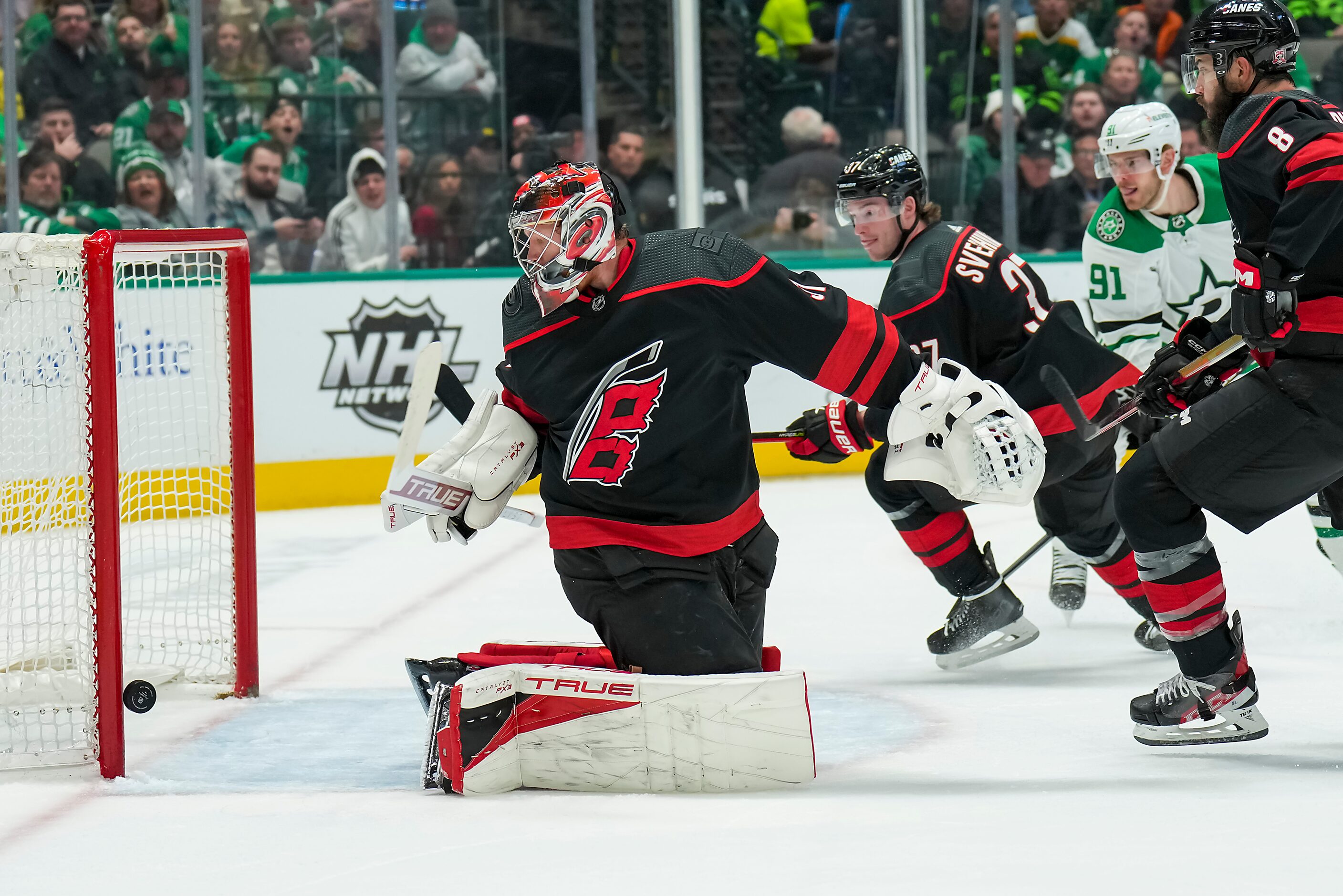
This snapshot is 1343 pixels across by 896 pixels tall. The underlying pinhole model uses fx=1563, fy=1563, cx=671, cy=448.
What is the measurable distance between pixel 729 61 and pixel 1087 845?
5.71 m

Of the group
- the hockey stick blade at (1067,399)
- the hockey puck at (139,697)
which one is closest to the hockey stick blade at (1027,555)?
the hockey stick blade at (1067,399)

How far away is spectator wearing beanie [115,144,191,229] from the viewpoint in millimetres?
5902

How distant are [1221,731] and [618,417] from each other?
104cm

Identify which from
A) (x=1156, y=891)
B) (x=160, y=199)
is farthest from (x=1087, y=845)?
(x=160, y=199)

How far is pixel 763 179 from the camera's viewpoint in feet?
23.7

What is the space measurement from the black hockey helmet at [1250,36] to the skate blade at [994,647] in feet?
4.34

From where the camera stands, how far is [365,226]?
20.6 feet

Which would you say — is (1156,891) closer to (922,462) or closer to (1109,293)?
(922,462)

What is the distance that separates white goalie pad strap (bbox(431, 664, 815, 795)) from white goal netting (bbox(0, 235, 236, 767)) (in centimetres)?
62

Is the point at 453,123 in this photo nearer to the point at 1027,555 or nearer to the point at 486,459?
the point at 1027,555

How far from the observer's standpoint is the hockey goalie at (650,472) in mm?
2240

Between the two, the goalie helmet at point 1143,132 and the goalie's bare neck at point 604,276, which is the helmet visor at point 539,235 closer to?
the goalie's bare neck at point 604,276

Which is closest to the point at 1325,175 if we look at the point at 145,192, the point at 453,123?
the point at 145,192

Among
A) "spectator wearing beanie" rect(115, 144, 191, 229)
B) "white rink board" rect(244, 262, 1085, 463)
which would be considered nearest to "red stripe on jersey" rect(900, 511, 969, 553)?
"white rink board" rect(244, 262, 1085, 463)
